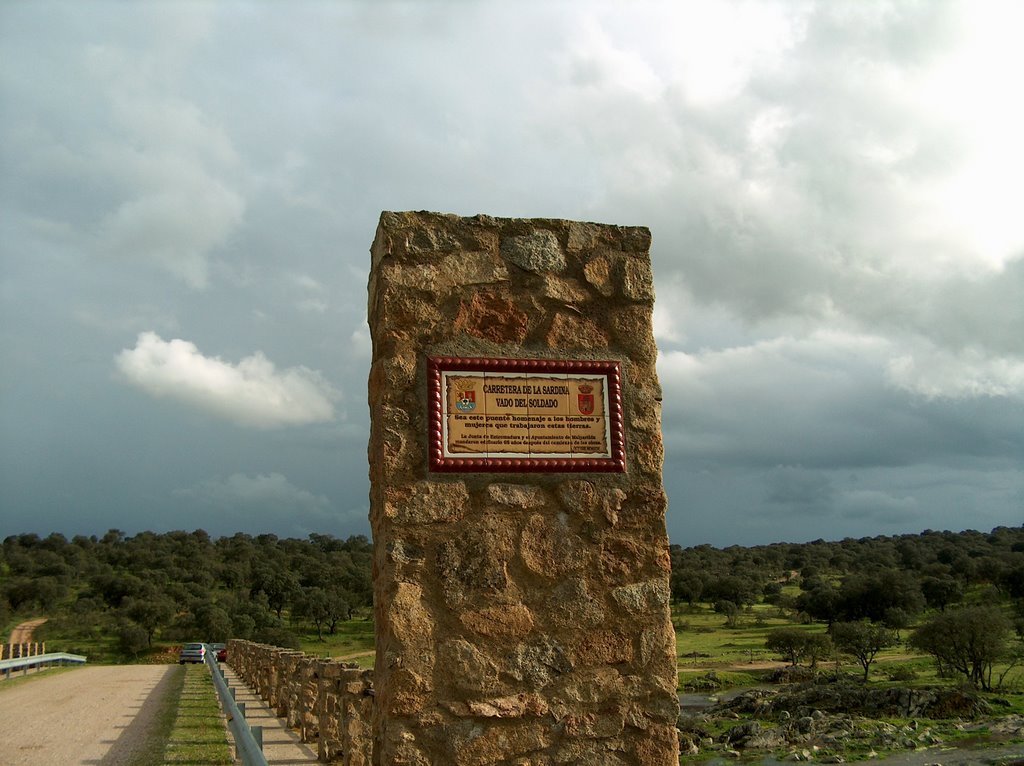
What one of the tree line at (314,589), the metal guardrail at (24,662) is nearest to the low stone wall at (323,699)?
the metal guardrail at (24,662)

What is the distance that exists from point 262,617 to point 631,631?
137ft

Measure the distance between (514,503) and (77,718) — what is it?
1260 centimetres

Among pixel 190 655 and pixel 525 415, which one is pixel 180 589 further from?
pixel 525 415

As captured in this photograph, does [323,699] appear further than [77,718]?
No

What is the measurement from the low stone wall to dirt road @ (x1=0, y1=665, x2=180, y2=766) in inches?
75.4

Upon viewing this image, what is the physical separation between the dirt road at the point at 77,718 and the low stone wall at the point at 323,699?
75.4 inches

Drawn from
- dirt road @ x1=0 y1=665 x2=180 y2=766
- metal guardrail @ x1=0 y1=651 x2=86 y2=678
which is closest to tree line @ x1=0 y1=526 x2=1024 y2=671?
metal guardrail @ x1=0 y1=651 x2=86 y2=678

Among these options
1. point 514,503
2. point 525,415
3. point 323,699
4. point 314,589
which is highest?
point 525,415

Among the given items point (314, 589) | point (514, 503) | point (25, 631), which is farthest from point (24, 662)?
point (314, 589)

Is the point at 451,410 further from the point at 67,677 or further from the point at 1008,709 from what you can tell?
the point at 1008,709

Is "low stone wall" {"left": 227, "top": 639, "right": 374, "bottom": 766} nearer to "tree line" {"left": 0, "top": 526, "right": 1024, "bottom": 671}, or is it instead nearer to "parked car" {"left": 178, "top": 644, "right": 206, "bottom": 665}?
"parked car" {"left": 178, "top": 644, "right": 206, "bottom": 665}

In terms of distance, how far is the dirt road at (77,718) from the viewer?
1023cm

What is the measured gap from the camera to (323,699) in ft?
29.2

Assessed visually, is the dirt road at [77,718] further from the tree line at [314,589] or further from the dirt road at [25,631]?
the dirt road at [25,631]
